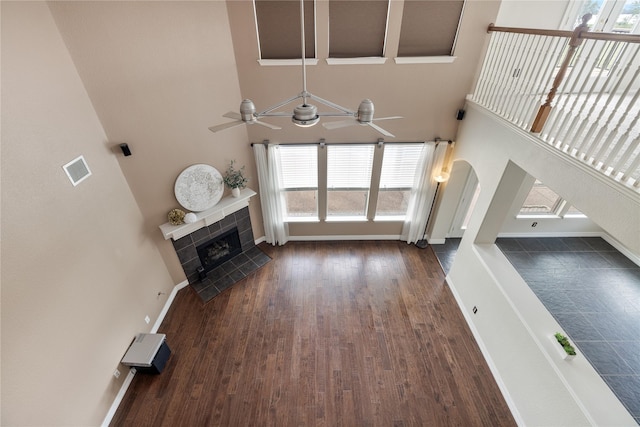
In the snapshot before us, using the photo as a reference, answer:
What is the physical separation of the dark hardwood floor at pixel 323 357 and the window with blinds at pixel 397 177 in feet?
4.00

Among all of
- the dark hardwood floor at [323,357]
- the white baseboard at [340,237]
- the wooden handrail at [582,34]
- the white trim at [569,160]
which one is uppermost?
the wooden handrail at [582,34]

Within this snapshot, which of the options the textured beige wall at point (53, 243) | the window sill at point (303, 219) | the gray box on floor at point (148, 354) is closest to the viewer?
the textured beige wall at point (53, 243)

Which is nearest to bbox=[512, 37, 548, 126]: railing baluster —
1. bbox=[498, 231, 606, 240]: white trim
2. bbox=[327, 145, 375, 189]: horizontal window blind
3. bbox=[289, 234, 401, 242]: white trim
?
bbox=[327, 145, 375, 189]: horizontal window blind

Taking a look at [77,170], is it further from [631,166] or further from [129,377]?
[631,166]

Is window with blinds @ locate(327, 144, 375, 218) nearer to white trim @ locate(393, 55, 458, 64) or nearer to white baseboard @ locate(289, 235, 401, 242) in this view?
white baseboard @ locate(289, 235, 401, 242)

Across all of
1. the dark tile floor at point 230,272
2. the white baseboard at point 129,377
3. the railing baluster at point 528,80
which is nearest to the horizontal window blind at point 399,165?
the railing baluster at point 528,80

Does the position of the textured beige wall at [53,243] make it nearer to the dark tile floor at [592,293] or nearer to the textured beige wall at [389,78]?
the textured beige wall at [389,78]

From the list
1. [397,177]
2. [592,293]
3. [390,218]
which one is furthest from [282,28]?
[592,293]

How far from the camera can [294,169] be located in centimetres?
537

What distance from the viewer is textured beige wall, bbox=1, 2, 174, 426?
2.39 meters

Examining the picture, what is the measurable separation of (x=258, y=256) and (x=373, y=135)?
322 cm

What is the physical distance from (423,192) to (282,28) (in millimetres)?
3615

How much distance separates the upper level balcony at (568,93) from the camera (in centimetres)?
226

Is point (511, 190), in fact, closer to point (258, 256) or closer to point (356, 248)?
point (356, 248)
